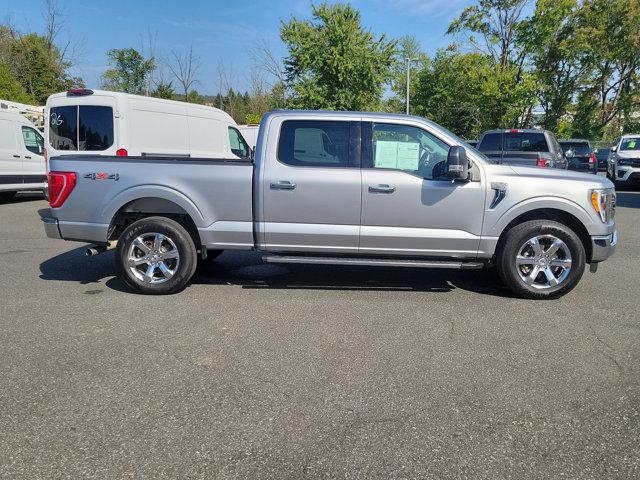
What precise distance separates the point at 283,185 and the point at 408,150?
135 centimetres

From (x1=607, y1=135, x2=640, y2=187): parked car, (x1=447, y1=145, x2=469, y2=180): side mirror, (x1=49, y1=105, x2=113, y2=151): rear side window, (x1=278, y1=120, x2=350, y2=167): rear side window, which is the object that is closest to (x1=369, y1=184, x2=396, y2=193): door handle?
(x1=278, y1=120, x2=350, y2=167): rear side window

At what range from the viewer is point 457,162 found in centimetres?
488

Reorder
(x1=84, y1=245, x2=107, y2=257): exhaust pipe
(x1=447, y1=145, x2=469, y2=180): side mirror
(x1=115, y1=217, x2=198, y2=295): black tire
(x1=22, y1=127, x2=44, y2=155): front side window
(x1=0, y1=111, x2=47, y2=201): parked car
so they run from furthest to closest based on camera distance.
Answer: (x1=22, y1=127, x2=44, y2=155): front side window, (x1=0, y1=111, x2=47, y2=201): parked car, (x1=84, y1=245, x2=107, y2=257): exhaust pipe, (x1=115, y1=217, x2=198, y2=295): black tire, (x1=447, y1=145, x2=469, y2=180): side mirror

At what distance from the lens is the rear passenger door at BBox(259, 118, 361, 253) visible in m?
5.16

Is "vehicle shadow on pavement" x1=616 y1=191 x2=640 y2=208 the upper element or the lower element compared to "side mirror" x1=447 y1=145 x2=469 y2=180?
lower

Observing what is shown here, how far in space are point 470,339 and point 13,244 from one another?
7.35m

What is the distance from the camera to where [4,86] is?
28.2m

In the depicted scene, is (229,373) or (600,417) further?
(229,373)

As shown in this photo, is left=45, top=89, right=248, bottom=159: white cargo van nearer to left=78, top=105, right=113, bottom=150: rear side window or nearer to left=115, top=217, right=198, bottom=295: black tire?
left=78, top=105, right=113, bottom=150: rear side window

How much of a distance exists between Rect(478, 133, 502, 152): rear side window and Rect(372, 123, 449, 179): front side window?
318 inches

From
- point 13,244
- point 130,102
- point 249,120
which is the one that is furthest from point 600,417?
point 249,120

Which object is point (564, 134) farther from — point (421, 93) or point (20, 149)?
point (20, 149)

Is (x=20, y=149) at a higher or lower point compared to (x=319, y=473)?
higher

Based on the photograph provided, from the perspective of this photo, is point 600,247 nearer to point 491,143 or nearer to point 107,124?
point 491,143
